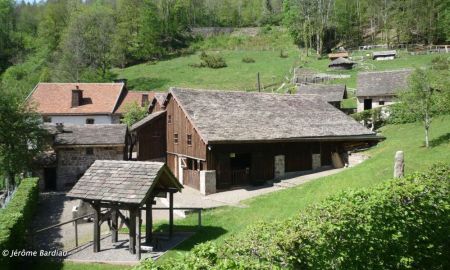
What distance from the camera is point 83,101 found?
5178 cm

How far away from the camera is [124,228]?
66.3ft

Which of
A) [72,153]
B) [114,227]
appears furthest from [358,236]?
[72,153]

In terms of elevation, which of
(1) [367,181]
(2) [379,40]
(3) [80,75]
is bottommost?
(1) [367,181]

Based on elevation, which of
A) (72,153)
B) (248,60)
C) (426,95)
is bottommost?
(72,153)

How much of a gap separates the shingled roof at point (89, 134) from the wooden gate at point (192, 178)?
19.4ft

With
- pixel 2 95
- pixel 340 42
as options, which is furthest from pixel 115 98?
pixel 340 42

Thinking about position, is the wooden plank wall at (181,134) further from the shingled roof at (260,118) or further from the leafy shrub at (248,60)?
the leafy shrub at (248,60)

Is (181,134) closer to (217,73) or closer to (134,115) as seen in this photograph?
(134,115)

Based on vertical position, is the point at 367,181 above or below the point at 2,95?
below

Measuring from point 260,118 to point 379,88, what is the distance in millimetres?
17970

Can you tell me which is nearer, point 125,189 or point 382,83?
point 125,189

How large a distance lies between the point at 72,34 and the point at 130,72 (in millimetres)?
12761

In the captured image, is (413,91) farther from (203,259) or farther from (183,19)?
(183,19)

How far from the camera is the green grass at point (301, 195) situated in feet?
61.0
